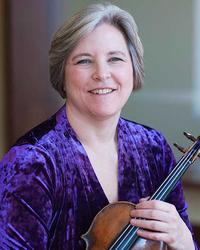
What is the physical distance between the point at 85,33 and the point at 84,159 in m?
0.20

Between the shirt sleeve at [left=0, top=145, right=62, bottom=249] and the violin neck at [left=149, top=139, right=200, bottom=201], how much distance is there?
0.16 meters

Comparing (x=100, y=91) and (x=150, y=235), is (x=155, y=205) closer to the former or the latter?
(x=150, y=235)

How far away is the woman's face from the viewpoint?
83 cm

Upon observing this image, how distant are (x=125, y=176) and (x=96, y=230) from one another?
0.13 metres

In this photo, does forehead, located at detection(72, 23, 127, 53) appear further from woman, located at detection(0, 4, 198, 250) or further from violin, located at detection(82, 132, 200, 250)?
violin, located at detection(82, 132, 200, 250)

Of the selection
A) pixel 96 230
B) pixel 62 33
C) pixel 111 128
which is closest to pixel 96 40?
pixel 62 33

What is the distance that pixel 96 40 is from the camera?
826mm

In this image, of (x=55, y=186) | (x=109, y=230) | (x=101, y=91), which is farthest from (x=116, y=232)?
(x=101, y=91)

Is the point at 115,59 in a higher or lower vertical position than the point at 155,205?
higher

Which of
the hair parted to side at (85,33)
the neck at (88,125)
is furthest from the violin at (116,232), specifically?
the hair parted to side at (85,33)

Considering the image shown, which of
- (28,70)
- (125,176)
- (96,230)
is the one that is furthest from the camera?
(28,70)

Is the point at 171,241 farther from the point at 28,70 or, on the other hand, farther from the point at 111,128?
the point at 28,70

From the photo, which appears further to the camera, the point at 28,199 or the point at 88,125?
the point at 88,125

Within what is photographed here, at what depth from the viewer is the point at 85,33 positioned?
32.2 inches
